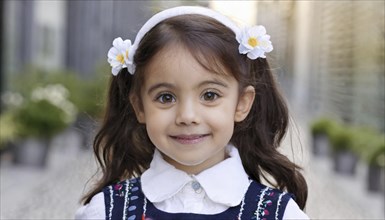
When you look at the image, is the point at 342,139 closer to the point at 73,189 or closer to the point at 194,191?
the point at 73,189

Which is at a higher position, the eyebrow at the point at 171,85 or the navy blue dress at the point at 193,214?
the eyebrow at the point at 171,85

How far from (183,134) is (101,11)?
18.1m

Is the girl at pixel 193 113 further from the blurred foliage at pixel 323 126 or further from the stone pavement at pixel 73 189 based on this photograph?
the blurred foliage at pixel 323 126

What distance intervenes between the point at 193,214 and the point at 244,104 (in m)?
0.33

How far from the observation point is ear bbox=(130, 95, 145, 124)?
2078 mm

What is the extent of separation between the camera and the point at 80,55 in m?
18.3

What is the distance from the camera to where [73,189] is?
4766 millimetres

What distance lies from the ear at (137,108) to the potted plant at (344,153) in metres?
7.56

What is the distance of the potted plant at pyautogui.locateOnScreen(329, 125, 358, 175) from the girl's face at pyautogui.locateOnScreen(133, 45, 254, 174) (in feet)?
25.1

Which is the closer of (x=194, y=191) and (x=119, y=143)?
(x=194, y=191)


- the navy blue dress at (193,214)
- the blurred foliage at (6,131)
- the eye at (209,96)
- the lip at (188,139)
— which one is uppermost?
the eye at (209,96)

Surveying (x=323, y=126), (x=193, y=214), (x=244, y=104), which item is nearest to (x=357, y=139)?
(x=323, y=126)

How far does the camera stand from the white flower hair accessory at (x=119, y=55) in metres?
2.06

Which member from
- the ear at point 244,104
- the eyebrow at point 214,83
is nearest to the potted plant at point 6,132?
the ear at point 244,104
